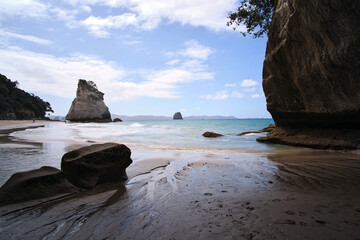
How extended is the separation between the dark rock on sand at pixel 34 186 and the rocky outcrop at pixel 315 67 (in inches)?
337

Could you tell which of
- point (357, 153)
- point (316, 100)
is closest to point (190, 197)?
point (357, 153)

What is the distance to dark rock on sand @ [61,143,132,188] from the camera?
361 centimetres

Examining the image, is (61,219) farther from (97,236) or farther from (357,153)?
(357,153)

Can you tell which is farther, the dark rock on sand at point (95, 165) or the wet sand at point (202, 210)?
the dark rock on sand at point (95, 165)

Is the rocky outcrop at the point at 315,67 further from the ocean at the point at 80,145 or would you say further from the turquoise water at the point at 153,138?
the turquoise water at the point at 153,138

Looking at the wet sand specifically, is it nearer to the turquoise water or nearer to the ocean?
the ocean

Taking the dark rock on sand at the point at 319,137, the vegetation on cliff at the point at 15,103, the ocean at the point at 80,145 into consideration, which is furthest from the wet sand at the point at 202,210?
the vegetation on cliff at the point at 15,103

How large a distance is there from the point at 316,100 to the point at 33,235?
32.0 feet

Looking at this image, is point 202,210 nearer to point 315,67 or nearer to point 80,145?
point 315,67

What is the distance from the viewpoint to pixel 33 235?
2.01 metres

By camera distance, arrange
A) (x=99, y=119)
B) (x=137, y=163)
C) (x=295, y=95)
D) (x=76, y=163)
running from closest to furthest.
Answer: (x=76, y=163) < (x=137, y=163) < (x=295, y=95) < (x=99, y=119)

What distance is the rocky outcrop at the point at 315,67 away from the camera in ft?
20.5

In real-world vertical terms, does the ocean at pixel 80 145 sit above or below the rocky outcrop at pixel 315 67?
below

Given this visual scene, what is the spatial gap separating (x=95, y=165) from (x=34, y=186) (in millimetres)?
1020
